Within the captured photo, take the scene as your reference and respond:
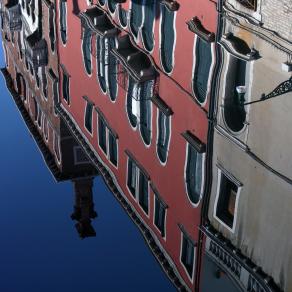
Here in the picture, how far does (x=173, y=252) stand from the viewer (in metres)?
21.8

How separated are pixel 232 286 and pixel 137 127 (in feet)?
23.8

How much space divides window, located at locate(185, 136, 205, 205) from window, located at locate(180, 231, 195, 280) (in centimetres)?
150

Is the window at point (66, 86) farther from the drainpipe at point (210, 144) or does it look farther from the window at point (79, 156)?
the drainpipe at point (210, 144)

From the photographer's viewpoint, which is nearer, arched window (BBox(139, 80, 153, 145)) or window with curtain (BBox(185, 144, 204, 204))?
window with curtain (BBox(185, 144, 204, 204))

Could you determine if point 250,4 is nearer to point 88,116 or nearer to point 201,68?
point 201,68

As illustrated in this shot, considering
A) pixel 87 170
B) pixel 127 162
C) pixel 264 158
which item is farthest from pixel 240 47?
pixel 87 170

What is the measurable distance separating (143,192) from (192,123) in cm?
585

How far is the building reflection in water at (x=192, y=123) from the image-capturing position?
48.2 ft

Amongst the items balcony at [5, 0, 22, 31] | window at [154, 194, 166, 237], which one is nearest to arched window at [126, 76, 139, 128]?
window at [154, 194, 166, 237]

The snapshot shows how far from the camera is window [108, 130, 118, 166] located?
25.9 metres

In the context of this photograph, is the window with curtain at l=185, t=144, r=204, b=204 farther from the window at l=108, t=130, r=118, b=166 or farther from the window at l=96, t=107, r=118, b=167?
the window at l=108, t=130, r=118, b=166

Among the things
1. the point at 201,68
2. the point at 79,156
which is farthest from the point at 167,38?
the point at 79,156

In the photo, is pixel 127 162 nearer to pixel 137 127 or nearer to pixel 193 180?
pixel 137 127

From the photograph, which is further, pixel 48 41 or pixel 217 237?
pixel 48 41
